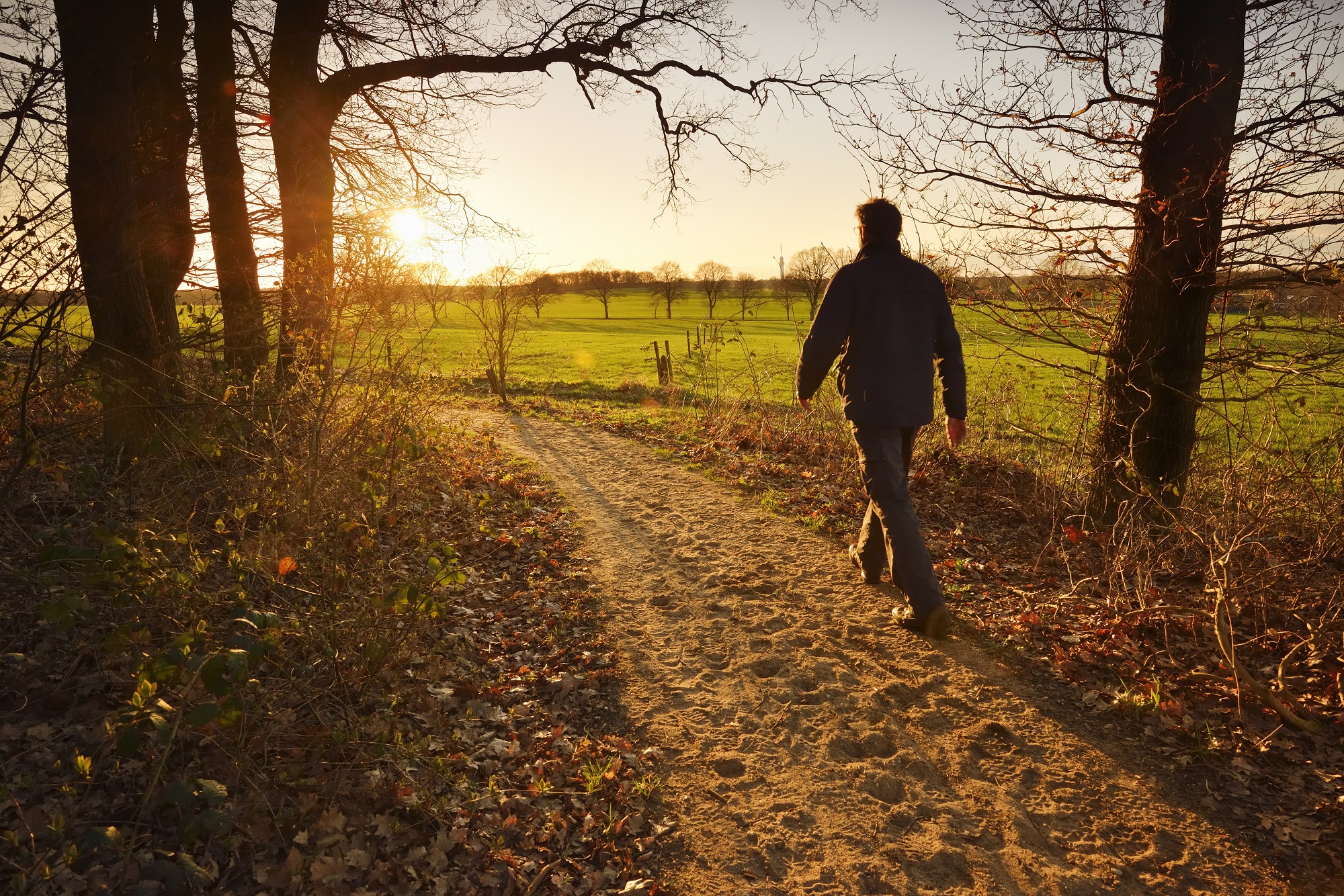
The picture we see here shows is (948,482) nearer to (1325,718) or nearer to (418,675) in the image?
(1325,718)

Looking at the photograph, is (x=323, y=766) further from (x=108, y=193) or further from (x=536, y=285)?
(x=536, y=285)

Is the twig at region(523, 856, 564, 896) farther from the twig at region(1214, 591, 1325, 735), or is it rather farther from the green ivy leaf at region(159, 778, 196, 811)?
the twig at region(1214, 591, 1325, 735)

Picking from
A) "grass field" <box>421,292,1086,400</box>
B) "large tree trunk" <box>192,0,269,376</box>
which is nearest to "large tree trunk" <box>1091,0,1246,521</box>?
"grass field" <box>421,292,1086,400</box>

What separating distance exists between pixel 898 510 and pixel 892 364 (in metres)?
1.02

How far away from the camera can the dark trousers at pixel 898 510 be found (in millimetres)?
4586

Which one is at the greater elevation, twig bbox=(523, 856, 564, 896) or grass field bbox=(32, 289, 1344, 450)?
grass field bbox=(32, 289, 1344, 450)

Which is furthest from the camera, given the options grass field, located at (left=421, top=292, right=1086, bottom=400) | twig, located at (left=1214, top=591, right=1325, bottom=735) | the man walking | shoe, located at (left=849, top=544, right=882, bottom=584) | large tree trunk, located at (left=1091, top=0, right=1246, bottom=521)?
grass field, located at (left=421, top=292, right=1086, bottom=400)

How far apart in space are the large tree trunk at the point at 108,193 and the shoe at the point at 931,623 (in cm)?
586

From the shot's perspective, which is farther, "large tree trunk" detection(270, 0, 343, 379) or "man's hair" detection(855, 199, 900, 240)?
"large tree trunk" detection(270, 0, 343, 379)

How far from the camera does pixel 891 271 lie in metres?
4.61

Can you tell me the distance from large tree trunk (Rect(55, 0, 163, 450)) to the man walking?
16.8 ft

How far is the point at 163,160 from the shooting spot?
7.14 meters

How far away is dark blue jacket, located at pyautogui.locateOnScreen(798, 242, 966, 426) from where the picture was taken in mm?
4586

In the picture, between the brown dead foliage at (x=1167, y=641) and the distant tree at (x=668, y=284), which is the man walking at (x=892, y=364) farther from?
the distant tree at (x=668, y=284)
